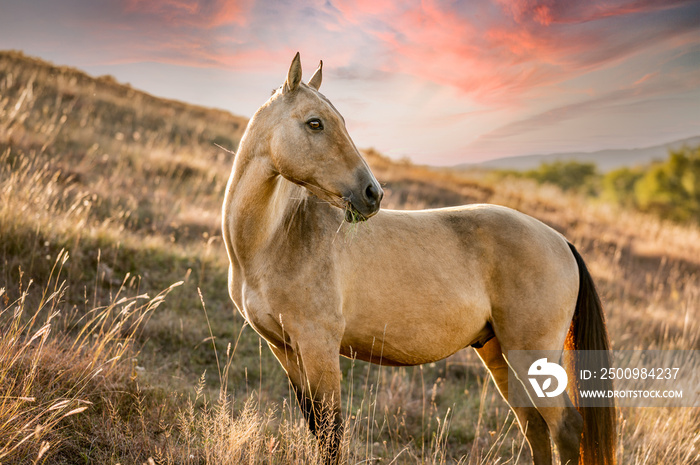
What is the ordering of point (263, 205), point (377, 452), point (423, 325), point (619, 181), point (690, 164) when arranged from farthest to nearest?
point (619, 181) < point (690, 164) < point (377, 452) < point (423, 325) < point (263, 205)

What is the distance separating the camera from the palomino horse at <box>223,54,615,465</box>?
9.02 feet

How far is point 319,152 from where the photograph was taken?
8.77 feet

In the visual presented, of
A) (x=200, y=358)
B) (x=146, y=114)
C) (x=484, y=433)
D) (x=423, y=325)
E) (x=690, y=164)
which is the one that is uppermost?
(x=690, y=164)

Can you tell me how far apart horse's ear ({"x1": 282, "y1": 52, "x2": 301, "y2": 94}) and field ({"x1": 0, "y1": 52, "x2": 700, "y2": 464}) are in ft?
3.15

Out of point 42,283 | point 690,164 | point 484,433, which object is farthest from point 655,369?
point 690,164

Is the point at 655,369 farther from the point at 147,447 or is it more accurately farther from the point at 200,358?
the point at 147,447

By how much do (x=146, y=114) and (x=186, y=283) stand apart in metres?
12.2

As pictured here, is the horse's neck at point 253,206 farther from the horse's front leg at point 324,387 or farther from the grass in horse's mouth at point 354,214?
the horse's front leg at point 324,387

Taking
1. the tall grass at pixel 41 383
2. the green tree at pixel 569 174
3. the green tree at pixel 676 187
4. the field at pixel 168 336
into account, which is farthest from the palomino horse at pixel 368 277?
the green tree at pixel 569 174

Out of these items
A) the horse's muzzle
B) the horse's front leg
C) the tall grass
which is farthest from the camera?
the horse's front leg

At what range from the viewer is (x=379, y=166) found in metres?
19.2

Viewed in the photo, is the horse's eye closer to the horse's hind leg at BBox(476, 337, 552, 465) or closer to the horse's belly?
the horse's belly

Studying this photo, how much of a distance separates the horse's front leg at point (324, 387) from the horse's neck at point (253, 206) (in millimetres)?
715
